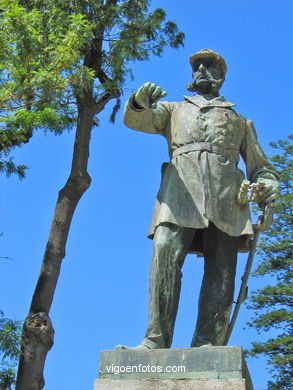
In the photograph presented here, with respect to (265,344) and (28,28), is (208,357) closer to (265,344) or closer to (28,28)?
(28,28)

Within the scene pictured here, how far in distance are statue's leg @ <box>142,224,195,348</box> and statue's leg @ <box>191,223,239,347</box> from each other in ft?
0.65

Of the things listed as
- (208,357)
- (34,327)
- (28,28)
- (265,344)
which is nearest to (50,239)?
(34,327)

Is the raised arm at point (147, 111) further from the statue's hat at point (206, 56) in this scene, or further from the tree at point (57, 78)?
the tree at point (57, 78)

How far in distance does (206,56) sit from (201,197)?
4.52 ft

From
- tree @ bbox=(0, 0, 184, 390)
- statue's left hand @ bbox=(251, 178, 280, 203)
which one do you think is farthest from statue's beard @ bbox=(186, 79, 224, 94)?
tree @ bbox=(0, 0, 184, 390)

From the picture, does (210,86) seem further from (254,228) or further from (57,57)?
(57,57)

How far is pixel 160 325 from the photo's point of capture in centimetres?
593

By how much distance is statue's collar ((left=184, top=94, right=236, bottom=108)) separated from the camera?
6805 mm

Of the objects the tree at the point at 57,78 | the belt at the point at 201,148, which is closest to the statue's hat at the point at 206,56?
the belt at the point at 201,148

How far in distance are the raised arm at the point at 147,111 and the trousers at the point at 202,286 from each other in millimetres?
906

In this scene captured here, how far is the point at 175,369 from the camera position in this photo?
5.44 metres

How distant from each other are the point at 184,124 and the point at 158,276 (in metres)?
1.33

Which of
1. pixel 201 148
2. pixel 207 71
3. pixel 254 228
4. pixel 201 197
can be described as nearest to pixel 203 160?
pixel 201 148

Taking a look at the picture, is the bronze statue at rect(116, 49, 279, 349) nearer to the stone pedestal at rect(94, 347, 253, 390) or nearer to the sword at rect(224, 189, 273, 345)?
the sword at rect(224, 189, 273, 345)
